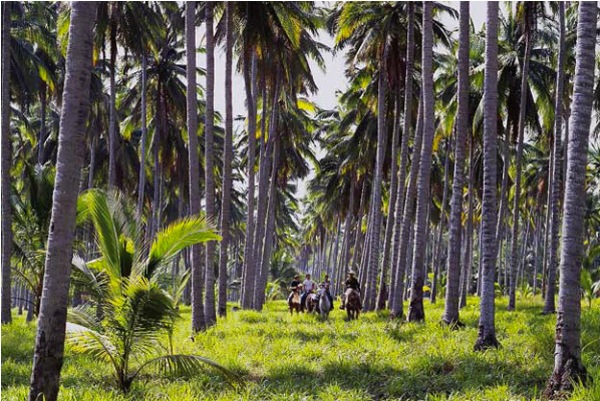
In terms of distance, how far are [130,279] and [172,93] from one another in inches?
797

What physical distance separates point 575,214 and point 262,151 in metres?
19.2

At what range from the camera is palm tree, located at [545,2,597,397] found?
809cm

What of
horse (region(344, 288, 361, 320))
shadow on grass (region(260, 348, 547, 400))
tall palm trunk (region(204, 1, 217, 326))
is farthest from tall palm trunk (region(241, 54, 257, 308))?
shadow on grass (region(260, 348, 547, 400))

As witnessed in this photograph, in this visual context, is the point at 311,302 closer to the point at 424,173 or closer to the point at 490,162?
the point at 424,173

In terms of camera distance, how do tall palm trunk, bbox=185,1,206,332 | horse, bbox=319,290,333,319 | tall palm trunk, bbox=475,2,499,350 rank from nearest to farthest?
tall palm trunk, bbox=475,2,499,350, tall palm trunk, bbox=185,1,206,332, horse, bbox=319,290,333,319

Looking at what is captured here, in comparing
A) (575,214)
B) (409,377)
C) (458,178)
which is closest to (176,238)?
(409,377)

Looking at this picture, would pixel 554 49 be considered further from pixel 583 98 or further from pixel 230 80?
pixel 583 98

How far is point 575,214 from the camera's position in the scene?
827 cm

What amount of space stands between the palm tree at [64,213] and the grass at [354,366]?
74 cm

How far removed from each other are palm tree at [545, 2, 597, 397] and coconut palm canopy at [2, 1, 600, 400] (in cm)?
2

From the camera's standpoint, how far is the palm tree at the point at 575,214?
26.6ft

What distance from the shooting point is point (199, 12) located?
19.5 meters

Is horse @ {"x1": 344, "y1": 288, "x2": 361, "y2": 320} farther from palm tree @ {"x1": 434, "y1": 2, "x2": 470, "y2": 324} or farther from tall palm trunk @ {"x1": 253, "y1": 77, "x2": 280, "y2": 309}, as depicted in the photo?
tall palm trunk @ {"x1": 253, "y1": 77, "x2": 280, "y2": 309}

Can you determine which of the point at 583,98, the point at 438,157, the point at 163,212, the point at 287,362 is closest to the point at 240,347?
the point at 287,362
